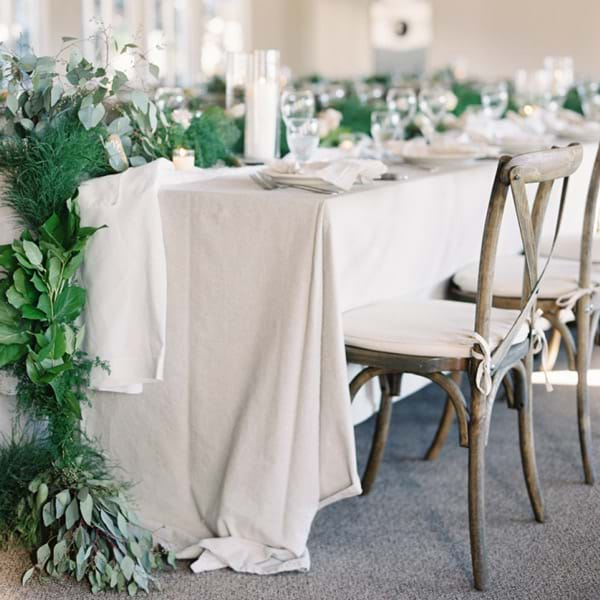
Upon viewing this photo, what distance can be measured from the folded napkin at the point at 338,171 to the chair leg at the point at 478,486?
52cm

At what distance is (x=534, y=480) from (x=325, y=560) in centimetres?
54

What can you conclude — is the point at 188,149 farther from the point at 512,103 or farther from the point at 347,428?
the point at 512,103

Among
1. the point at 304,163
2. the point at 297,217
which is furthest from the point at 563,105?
the point at 297,217

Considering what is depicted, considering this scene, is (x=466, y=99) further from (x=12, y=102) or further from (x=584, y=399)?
(x=12, y=102)

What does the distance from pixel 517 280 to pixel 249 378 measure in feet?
3.08

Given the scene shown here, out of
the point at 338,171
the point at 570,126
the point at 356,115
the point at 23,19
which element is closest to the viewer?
the point at 338,171

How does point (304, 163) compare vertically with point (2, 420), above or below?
above

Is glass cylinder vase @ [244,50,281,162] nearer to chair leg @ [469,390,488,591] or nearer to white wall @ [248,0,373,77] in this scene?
chair leg @ [469,390,488,591]

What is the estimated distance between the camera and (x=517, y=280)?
2.84 meters

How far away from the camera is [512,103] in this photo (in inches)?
202

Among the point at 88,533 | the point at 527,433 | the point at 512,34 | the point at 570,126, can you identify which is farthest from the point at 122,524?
the point at 512,34

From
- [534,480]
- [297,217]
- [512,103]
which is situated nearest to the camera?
[297,217]

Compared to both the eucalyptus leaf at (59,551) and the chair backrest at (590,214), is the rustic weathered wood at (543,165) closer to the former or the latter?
the chair backrest at (590,214)

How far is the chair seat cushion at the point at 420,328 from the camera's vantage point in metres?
2.22
